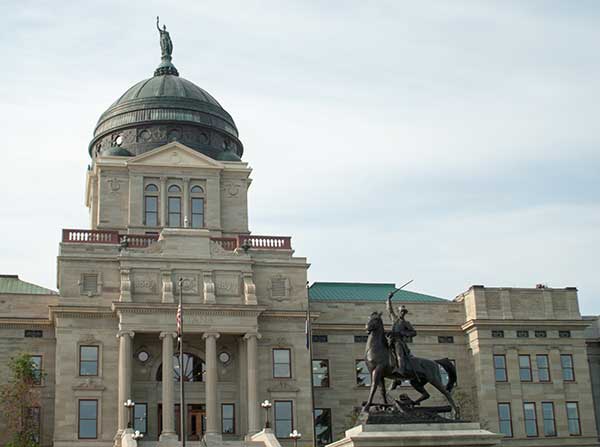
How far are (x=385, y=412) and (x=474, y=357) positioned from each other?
37762 mm

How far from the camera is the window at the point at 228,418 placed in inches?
2410

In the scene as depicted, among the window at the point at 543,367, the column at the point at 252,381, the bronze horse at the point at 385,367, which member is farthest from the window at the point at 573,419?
the bronze horse at the point at 385,367

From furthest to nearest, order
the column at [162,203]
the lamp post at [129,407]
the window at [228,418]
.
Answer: the column at [162,203] → the window at [228,418] → the lamp post at [129,407]

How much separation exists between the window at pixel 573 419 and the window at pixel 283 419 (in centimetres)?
1903

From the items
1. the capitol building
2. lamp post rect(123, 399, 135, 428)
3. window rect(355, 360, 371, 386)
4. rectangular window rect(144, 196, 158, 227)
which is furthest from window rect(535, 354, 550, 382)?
rectangular window rect(144, 196, 158, 227)

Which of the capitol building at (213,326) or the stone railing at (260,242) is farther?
the stone railing at (260,242)

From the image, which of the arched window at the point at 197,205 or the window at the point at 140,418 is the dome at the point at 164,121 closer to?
the arched window at the point at 197,205

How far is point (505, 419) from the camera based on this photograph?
66.2 m

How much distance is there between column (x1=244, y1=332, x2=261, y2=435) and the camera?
59.1 m

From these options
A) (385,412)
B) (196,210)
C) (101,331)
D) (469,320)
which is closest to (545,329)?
(469,320)

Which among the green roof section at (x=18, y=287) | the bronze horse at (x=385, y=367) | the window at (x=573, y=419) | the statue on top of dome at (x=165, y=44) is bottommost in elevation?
the window at (x=573, y=419)

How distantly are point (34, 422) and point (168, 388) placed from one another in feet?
27.2

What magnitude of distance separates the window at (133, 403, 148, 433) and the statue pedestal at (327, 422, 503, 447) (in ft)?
103

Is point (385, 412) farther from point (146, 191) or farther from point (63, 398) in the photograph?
point (146, 191)
